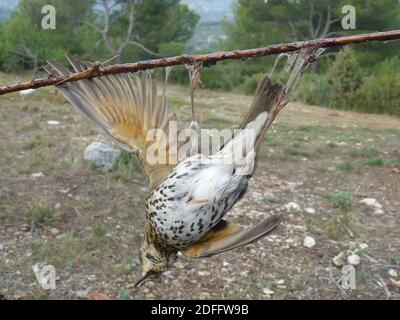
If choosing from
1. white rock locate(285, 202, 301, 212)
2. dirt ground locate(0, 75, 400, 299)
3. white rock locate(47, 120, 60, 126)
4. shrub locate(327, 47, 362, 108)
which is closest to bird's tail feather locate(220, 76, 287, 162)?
dirt ground locate(0, 75, 400, 299)

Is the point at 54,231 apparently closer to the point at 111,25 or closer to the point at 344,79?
the point at 344,79

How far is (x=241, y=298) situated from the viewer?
345 cm

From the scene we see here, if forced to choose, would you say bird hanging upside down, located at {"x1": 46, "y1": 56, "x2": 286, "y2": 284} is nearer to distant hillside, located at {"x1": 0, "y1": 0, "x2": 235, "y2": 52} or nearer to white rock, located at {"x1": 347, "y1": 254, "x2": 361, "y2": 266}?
white rock, located at {"x1": 347, "y1": 254, "x2": 361, "y2": 266}

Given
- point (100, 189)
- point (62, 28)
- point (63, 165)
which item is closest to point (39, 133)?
point (63, 165)

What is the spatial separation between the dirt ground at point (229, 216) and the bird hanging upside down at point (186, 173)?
153cm

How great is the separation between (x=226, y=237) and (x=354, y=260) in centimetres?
237

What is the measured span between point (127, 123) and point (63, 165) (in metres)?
3.50

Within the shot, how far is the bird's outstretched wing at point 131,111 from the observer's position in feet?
5.93

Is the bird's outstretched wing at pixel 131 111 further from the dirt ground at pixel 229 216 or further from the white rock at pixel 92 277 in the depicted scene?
the white rock at pixel 92 277

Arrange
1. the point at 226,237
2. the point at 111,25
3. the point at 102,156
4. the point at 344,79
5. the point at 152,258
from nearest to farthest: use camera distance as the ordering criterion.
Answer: the point at 226,237
the point at 152,258
the point at 102,156
the point at 344,79
the point at 111,25

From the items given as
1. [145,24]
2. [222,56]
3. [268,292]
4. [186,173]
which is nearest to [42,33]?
[145,24]

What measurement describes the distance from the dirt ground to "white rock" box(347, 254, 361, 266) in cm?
4

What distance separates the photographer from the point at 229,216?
15.2 ft

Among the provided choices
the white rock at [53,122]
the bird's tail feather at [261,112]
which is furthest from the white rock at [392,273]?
the white rock at [53,122]
